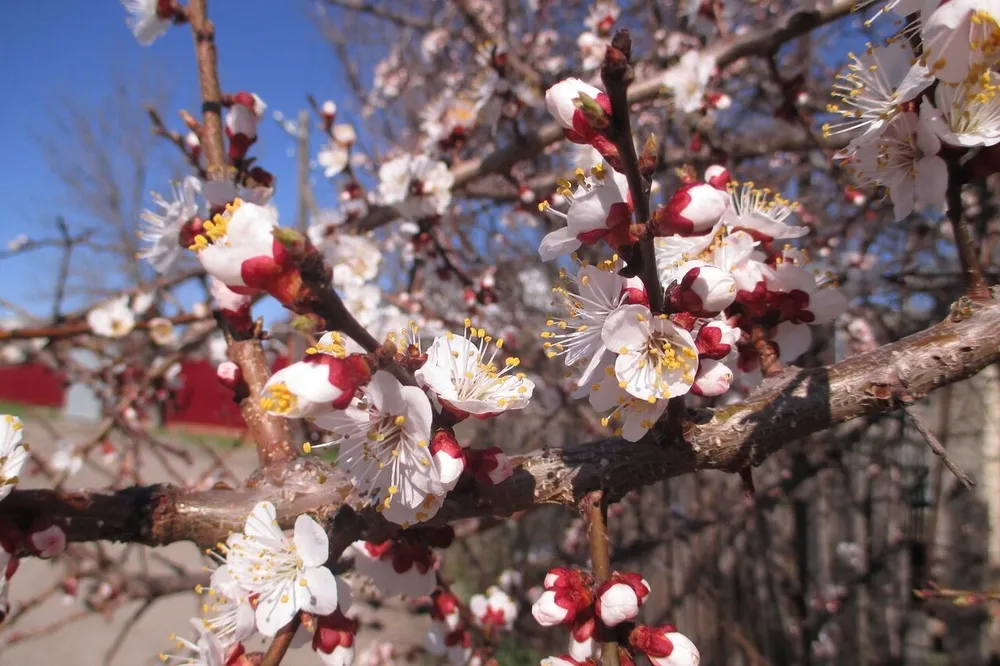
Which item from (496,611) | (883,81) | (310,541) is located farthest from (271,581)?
(496,611)

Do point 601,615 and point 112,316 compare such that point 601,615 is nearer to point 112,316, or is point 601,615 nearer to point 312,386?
point 312,386

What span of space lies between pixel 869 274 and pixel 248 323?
2.55 m

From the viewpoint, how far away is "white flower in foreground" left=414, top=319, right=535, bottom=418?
A: 2.58 ft

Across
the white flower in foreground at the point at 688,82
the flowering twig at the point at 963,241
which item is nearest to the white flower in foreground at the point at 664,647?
the flowering twig at the point at 963,241

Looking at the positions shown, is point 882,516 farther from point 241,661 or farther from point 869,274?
point 241,661

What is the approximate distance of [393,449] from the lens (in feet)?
2.79

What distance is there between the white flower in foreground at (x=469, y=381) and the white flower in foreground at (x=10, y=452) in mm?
647

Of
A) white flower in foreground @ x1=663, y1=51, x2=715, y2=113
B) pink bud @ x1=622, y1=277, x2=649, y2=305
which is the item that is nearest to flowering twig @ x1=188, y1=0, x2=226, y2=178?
→ pink bud @ x1=622, y1=277, x2=649, y2=305

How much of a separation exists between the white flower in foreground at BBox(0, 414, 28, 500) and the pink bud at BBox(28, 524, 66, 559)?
8 centimetres

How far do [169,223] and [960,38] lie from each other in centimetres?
141

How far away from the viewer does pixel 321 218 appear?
10.4 feet

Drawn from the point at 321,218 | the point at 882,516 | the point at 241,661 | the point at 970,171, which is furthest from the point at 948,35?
the point at 882,516

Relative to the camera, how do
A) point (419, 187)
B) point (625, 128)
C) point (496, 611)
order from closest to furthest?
point (625, 128), point (419, 187), point (496, 611)

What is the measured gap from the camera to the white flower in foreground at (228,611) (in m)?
0.94
